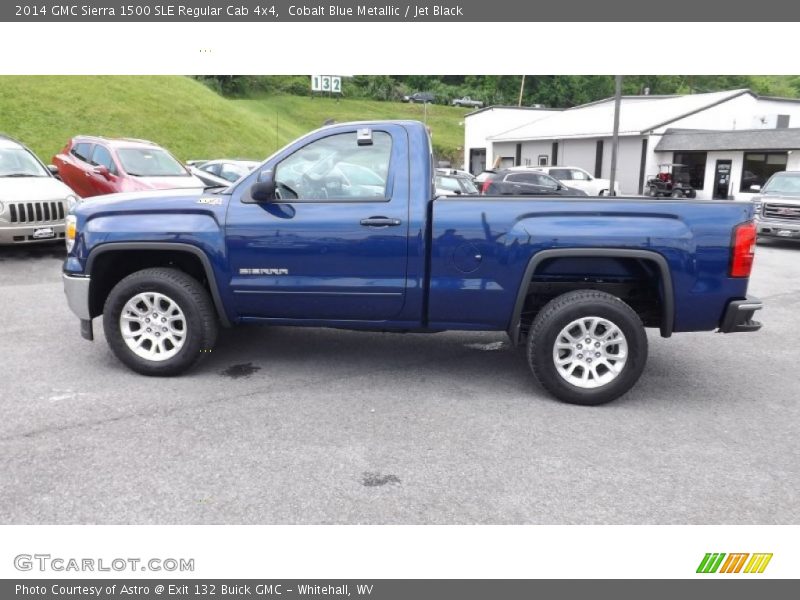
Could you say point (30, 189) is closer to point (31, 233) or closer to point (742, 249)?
point (31, 233)

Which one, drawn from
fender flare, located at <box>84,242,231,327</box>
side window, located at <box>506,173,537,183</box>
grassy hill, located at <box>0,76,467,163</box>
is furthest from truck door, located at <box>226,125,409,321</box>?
grassy hill, located at <box>0,76,467,163</box>

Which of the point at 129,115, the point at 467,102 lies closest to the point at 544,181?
the point at 129,115

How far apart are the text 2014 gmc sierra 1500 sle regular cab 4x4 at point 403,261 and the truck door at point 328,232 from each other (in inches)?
0.4

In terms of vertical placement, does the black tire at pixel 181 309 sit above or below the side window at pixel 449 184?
below

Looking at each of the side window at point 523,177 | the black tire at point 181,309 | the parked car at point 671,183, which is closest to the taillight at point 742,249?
the black tire at point 181,309

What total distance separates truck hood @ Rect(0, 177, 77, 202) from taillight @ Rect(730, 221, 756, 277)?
9.19 metres

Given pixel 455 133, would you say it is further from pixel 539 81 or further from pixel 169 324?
pixel 169 324

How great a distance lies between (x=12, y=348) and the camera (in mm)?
5676

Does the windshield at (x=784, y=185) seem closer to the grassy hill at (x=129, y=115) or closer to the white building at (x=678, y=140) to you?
the white building at (x=678, y=140)

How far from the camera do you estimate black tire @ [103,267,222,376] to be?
4867 mm

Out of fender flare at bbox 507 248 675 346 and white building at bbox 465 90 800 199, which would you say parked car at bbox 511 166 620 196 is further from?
fender flare at bbox 507 248 675 346

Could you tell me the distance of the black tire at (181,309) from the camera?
16.0 feet

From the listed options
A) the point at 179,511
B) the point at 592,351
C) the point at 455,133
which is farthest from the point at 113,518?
the point at 455,133

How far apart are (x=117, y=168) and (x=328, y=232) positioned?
9338mm
